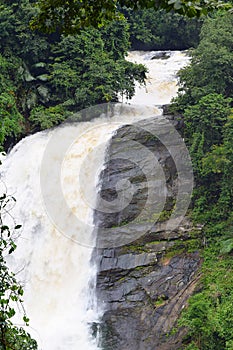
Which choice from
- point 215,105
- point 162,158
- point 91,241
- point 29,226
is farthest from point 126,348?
point 215,105

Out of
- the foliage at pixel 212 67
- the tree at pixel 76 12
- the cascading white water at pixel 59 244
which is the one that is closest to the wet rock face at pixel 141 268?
the cascading white water at pixel 59 244

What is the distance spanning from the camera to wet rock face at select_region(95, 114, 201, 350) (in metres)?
8.95

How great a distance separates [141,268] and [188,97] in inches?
229

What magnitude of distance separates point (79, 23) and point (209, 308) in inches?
237

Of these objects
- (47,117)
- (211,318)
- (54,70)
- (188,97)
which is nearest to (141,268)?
(211,318)

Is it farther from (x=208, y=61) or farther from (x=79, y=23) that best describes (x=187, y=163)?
(x=79, y=23)

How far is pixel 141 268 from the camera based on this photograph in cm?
996

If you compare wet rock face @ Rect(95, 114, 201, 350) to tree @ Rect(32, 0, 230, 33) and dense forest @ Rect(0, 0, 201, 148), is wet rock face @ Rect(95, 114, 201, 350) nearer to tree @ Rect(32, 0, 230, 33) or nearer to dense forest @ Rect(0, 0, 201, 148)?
dense forest @ Rect(0, 0, 201, 148)

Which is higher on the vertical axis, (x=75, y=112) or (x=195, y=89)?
(x=75, y=112)

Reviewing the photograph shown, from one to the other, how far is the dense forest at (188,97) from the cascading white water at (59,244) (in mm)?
692

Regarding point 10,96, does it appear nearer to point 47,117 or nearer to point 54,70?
point 47,117

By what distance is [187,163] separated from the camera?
1190cm

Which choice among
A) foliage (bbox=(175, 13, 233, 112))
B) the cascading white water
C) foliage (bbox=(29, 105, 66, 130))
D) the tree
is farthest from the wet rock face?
the tree

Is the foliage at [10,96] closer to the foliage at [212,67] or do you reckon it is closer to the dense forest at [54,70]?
the dense forest at [54,70]
